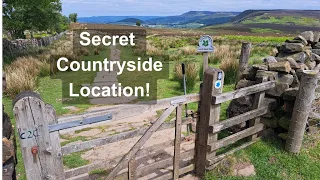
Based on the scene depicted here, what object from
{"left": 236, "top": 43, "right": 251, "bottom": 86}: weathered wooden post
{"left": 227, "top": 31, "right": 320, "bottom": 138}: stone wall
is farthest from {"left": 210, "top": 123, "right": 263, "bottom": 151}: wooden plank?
{"left": 236, "top": 43, "right": 251, "bottom": 86}: weathered wooden post

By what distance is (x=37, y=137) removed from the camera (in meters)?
2.25

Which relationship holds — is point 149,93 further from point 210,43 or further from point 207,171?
point 207,171

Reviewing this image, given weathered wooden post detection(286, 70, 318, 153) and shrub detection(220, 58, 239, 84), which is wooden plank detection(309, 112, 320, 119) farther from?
shrub detection(220, 58, 239, 84)

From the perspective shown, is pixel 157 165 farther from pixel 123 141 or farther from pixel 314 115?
pixel 314 115

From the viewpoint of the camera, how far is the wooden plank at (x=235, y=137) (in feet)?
11.8

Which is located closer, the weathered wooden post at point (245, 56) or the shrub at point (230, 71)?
the weathered wooden post at point (245, 56)

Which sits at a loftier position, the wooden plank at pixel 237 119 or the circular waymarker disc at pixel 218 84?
the circular waymarker disc at pixel 218 84

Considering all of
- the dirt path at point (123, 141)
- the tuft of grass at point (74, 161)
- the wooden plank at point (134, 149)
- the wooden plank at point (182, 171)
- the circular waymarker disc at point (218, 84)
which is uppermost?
the circular waymarker disc at point (218, 84)

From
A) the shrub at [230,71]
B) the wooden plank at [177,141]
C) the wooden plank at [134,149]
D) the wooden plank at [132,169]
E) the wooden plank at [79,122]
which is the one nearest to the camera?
the wooden plank at [79,122]

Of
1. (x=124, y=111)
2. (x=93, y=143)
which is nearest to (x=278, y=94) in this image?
(x=124, y=111)

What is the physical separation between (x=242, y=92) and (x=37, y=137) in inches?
102

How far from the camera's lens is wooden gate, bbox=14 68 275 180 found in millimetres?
2211

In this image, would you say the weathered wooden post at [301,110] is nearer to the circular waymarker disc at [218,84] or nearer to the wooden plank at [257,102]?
the wooden plank at [257,102]

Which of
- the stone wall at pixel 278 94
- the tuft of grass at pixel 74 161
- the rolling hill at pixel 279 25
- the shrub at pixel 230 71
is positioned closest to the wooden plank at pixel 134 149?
the tuft of grass at pixel 74 161
